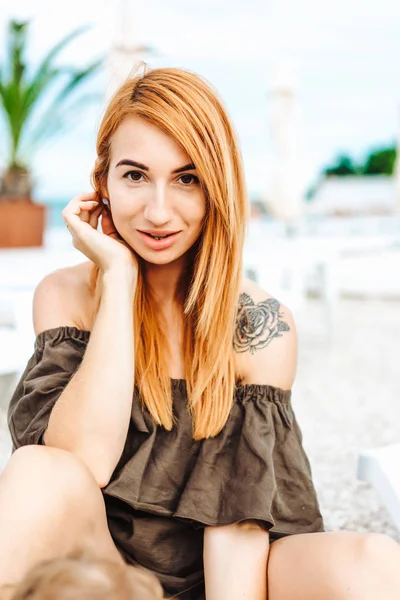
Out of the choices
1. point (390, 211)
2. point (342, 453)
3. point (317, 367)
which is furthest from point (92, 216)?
point (390, 211)

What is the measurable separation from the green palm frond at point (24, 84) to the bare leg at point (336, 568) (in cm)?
287

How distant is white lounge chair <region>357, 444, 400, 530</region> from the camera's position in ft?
5.14

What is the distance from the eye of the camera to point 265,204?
8.43 meters

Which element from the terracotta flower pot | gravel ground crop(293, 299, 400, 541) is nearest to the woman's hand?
gravel ground crop(293, 299, 400, 541)

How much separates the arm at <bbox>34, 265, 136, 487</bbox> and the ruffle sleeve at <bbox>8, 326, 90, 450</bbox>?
74 mm

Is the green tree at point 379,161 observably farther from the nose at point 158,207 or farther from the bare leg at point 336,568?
the bare leg at point 336,568

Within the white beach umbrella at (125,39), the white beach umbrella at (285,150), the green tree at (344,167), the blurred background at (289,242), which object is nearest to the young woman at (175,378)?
the blurred background at (289,242)

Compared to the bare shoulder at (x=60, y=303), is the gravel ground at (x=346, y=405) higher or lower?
lower

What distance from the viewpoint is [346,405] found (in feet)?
10.9

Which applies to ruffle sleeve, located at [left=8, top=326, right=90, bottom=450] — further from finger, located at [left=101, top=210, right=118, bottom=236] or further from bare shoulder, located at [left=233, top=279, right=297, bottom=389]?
bare shoulder, located at [left=233, top=279, right=297, bottom=389]

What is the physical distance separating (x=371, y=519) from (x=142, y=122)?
4.70 ft

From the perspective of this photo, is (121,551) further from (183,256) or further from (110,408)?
(183,256)

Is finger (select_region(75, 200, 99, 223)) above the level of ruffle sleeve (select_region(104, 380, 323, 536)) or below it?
above

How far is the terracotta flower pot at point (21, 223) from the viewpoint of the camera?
3.57m
